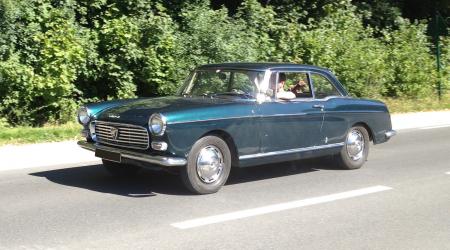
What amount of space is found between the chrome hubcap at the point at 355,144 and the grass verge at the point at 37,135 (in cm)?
500

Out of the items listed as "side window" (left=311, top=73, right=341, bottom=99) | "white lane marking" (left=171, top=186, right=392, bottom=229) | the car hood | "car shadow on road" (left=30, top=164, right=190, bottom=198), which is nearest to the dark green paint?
the car hood

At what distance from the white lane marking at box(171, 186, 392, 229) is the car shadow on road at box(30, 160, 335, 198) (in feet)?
3.52

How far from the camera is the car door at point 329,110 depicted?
343 inches

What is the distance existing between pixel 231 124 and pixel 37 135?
513 centimetres

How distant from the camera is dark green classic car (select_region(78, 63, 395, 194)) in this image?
7.13 metres

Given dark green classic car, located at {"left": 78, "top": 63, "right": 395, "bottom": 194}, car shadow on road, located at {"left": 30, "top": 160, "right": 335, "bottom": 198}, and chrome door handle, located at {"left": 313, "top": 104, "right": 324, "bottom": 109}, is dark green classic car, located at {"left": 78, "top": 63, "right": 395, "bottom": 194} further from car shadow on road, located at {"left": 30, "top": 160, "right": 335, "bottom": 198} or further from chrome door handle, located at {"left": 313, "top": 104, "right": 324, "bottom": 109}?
car shadow on road, located at {"left": 30, "top": 160, "right": 335, "bottom": 198}

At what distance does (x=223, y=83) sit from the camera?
8.34 m

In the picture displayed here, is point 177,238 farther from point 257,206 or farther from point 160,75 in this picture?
point 160,75

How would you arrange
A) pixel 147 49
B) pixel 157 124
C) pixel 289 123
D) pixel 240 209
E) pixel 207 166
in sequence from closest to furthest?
1. pixel 240 209
2. pixel 157 124
3. pixel 207 166
4. pixel 289 123
5. pixel 147 49

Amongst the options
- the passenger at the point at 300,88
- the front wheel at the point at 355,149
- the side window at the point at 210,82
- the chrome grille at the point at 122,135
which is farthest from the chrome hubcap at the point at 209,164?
the front wheel at the point at 355,149

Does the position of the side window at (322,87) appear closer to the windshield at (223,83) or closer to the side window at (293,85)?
the side window at (293,85)

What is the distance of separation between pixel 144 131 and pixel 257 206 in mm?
1514

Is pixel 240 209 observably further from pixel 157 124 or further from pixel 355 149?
pixel 355 149

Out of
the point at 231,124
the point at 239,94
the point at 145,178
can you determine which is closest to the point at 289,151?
the point at 239,94
